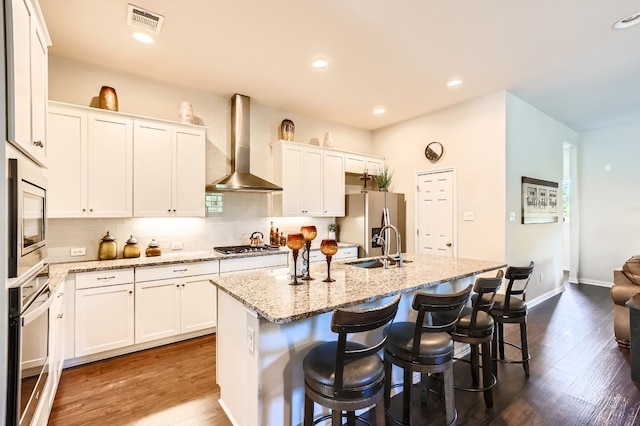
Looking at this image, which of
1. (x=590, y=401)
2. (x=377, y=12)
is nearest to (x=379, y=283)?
(x=590, y=401)

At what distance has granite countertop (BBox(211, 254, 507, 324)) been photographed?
4.93 ft

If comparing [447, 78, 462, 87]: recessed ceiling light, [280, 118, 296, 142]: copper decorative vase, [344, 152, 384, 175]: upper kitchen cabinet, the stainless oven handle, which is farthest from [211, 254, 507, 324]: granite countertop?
[344, 152, 384, 175]: upper kitchen cabinet

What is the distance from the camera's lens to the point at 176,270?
10.6 ft

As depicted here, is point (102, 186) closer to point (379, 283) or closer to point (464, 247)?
point (379, 283)

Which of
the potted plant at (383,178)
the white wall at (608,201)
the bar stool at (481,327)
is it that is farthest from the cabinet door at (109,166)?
the white wall at (608,201)

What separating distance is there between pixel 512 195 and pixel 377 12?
10.1 ft

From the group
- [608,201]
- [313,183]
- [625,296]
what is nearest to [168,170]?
[313,183]

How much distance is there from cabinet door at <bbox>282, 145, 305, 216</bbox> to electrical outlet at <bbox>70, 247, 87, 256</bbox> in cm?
234

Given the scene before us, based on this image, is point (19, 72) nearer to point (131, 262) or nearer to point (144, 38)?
point (144, 38)

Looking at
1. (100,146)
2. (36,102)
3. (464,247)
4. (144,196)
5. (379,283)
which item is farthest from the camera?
(464,247)

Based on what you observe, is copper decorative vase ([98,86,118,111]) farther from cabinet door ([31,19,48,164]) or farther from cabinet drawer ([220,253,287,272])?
cabinet drawer ([220,253,287,272])

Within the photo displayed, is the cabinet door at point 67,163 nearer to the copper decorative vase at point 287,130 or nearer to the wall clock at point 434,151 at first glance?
the copper decorative vase at point 287,130

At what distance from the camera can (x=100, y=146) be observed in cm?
305

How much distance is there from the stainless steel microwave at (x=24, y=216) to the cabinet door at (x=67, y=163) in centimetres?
135
